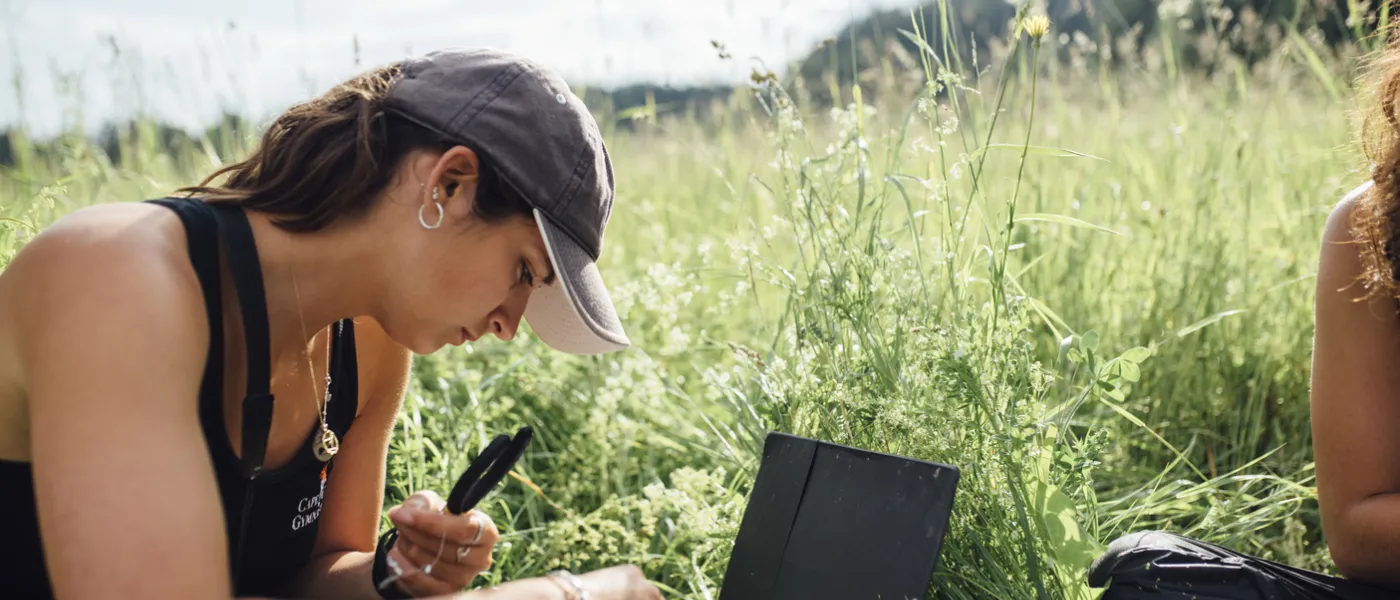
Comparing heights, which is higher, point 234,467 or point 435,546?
point 234,467

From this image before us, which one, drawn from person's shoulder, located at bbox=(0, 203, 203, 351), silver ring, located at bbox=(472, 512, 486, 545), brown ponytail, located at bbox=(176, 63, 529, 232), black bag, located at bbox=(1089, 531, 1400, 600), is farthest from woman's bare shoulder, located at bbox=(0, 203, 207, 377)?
black bag, located at bbox=(1089, 531, 1400, 600)

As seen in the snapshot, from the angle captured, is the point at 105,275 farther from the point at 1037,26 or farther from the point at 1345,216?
the point at 1345,216

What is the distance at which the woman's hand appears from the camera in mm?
1625

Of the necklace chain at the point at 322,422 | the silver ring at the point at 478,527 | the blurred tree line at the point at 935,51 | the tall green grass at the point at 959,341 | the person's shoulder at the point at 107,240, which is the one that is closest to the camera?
the person's shoulder at the point at 107,240

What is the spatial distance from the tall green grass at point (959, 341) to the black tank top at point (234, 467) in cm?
76

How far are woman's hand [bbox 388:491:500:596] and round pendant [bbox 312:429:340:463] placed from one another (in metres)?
0.17

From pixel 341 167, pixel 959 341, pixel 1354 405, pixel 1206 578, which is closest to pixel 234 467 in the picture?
pixel 341 167

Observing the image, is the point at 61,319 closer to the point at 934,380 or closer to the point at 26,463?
the point at 26,463

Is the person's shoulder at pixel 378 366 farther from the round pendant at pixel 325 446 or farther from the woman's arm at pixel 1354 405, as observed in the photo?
the woman's arm at pixel 1354 405

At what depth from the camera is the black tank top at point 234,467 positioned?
1422 mm

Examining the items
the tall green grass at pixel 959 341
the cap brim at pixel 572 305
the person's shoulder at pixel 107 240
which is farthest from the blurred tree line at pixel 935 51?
the person's shoulder at pixel 107 240

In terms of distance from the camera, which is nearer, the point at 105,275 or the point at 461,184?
the point at 105,275

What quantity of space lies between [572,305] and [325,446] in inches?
20.1

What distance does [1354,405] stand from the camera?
1.76 meters
